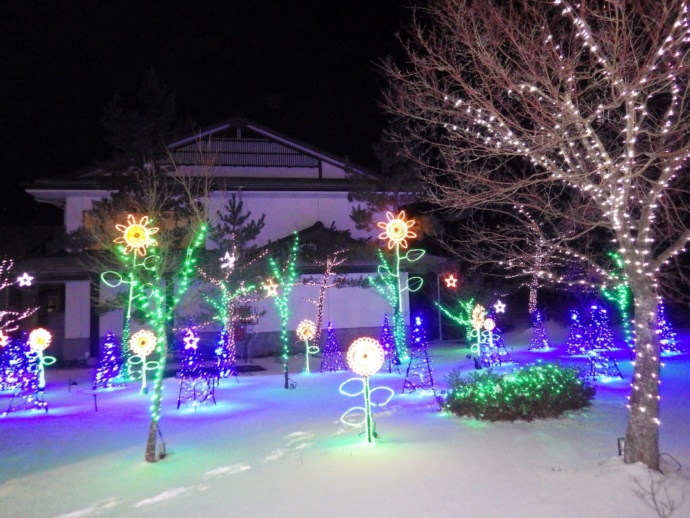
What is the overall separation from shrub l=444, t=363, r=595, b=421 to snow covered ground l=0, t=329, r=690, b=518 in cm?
27

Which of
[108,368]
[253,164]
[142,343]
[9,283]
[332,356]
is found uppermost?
[253,164]

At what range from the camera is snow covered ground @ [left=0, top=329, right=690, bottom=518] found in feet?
19.1

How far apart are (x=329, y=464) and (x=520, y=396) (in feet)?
12.6

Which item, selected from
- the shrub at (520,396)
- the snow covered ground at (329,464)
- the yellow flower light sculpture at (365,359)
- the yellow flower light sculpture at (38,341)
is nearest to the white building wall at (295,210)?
the yellow flower light sculpture at (38,341)

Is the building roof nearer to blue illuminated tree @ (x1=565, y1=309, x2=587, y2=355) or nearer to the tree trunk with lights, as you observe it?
blue illuminated tree @ (x1=565, y1=309, x2=587, y2=355)

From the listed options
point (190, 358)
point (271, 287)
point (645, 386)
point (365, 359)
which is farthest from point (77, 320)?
point (645, 386)

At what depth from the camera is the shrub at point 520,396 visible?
363 inches

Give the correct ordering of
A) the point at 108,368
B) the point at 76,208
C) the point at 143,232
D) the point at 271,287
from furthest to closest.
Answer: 1. the point at 76,208
2. the point at 271,287
3. the point at 108,368
4. the point at 143,232

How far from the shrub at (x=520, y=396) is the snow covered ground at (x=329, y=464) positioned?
0.27 metres

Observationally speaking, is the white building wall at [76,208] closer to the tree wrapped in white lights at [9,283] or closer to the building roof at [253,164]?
the building roof at [253,164]

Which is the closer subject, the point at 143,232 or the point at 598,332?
the point at 143,232

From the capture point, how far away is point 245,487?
21.3 feet

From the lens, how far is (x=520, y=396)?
30.7 feet

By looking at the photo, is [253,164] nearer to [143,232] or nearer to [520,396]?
[143,232]
